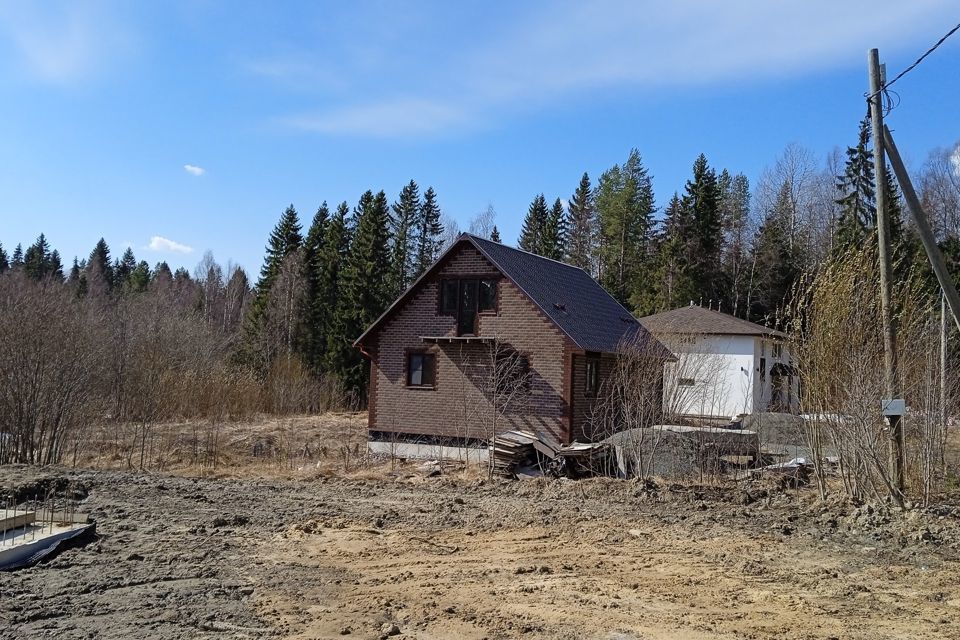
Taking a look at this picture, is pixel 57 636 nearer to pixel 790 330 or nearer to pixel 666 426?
pixel 790 330

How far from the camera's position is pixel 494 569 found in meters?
8.58

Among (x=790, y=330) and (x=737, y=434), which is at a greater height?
(x=790, y=330)

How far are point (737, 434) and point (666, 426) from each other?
1.82m

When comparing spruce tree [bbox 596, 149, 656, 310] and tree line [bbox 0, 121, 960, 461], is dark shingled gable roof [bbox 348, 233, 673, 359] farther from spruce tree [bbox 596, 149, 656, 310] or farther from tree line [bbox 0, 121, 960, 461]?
spruce tree [bbox 596, 149, 656, 310]

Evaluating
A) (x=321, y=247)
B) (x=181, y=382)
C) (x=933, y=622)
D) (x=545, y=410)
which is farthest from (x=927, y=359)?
(x=321, y=247)

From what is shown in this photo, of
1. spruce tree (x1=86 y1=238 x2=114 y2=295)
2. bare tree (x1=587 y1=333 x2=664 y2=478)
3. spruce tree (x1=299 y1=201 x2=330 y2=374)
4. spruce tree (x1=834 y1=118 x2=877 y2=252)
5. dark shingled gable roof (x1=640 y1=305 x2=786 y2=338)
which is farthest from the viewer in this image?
spruce tree (x1=86 y1=238 x2=114 y2=295)

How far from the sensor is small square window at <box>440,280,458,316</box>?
70.2 ft

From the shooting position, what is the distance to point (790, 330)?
12.5 m

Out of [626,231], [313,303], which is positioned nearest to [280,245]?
[313,303]

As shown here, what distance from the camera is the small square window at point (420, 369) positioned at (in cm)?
2147

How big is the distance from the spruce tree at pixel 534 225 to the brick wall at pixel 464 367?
120ft

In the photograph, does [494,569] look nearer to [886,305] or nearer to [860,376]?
[860,376]

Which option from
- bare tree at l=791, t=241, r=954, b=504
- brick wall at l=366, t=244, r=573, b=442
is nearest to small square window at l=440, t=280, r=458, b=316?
brick wall at l=366, t=244, r=573, b=442

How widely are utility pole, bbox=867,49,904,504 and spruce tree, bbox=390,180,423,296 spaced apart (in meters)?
42.4
